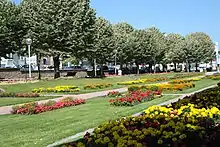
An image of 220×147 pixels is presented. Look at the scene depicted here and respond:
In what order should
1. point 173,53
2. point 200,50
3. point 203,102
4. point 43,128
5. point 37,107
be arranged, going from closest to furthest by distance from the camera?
point 43,128 → point 203,102 → point 37,107 → point 173,53 → point 200,50

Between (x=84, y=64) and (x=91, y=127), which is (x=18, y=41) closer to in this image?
(x=91, y=127)

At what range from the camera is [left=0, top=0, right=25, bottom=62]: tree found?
4284 centimetres

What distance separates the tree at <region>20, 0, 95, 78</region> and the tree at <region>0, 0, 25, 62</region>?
8.85 ft

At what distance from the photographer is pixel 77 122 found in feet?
36.1

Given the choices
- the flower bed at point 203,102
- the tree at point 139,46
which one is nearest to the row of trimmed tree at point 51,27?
the tree at point 139,46

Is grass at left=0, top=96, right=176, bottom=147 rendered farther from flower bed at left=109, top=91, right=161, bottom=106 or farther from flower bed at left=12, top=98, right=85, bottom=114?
flower bed at left=109, top=91, right=161, bottom=106

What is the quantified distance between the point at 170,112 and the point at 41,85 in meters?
24.2

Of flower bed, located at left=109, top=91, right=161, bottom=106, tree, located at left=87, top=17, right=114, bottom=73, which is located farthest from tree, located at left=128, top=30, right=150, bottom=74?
flower bed, located at left=109, top=91, right=161, bottom=106

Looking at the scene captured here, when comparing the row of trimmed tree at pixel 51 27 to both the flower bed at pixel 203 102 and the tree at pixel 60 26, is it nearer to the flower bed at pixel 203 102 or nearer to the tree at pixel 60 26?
the tree at pixel 60 26

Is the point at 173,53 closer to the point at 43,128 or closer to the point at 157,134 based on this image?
the point at 43,128

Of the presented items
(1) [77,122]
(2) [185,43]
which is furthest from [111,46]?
(1) [77,122]

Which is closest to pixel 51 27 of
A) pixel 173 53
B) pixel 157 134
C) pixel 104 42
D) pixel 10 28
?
pixel 10 28

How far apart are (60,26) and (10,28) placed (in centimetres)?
746

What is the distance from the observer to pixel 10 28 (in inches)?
1721
